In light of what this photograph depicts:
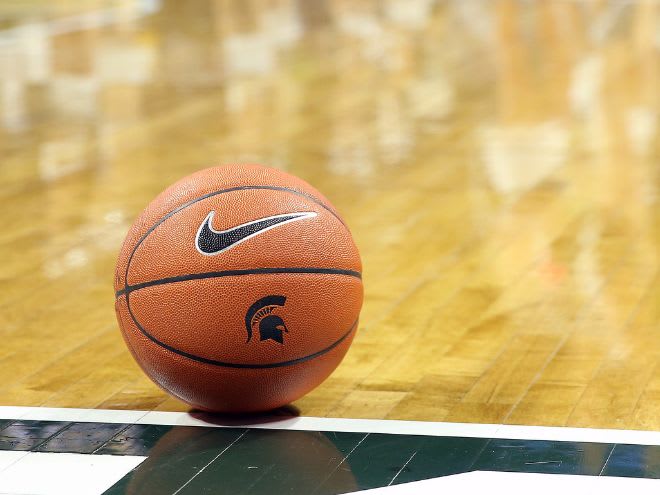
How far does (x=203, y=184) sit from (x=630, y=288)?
2.06m

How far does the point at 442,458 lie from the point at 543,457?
250mm

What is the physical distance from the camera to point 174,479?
3.26m

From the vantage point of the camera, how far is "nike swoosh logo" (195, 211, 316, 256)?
351cm

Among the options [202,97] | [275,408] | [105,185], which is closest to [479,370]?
[275,408]

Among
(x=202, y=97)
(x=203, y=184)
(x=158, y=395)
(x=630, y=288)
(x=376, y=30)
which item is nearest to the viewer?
(x=203, y=184)

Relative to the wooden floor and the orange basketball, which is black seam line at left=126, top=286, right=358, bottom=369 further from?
the wooden floor

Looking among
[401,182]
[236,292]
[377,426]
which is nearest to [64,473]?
[236,292]

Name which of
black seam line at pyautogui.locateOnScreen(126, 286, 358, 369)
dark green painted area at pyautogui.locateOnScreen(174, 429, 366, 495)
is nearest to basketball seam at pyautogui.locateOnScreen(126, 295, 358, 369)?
black seam line at pyautogui.locateOnScreen(126, 286, 358, 369)

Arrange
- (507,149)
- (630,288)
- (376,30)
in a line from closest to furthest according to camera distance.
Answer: (630,288) < (507,149) < (376,30)

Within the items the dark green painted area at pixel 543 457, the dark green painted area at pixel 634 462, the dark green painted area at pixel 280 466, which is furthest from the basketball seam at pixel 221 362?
the dark green painted area at pixel 634 462

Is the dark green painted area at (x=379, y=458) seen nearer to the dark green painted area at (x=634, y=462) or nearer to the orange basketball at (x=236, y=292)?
the orange basketball at (x=236, y=292)

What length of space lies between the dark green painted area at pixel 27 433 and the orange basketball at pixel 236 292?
0.30m

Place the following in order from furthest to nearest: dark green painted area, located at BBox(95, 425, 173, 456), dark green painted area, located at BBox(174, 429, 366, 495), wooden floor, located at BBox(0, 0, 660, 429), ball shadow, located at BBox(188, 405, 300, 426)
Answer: wooden floor, located at BBox(0, 0, 660, 429) < ball shadow, located at BBox(188, 405, 300, 426) < dark green painted area, located at BBox(95, 425, 173, 456) < dark green painted area, located at BBox(174, 429, 366, 495)

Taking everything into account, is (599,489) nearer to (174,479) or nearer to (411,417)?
(411,417)
